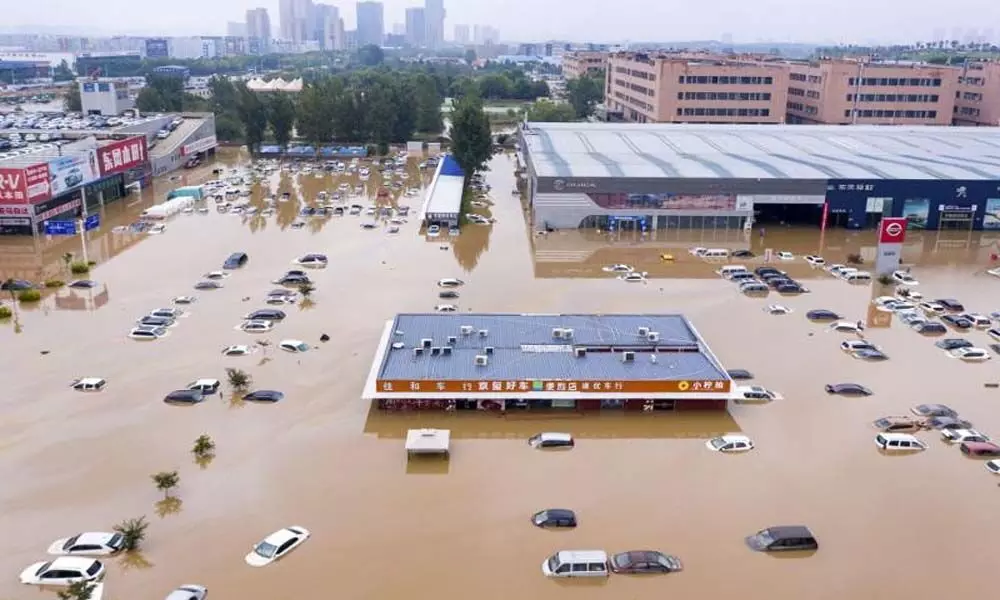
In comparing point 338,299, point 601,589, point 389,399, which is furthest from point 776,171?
point 601,589

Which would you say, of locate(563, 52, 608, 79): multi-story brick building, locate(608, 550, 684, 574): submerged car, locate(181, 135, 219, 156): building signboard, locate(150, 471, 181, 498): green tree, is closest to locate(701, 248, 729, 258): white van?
locate(608, 550, 684, 574): submerged car

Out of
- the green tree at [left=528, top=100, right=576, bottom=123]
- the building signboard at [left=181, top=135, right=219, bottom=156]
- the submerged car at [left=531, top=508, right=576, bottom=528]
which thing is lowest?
the submerged car at [left=531, top=508, right=576, bottom=528]

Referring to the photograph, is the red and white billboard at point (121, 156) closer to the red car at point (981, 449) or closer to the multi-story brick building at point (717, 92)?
the multi-story brick building at point (717, 92)

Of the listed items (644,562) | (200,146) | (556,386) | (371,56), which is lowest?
(644,562)

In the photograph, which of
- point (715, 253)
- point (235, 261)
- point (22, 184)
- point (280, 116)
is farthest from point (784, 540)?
point (280, 116)

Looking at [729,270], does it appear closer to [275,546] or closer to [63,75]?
[275,546]

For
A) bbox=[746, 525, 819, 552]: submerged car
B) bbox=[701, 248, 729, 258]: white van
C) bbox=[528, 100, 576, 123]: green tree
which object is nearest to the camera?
bbox=[746, 525, 819, 552]: submerged car

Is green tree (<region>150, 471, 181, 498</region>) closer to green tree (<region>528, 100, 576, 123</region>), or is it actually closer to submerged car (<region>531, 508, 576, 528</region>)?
submerged car (<region>531, 508, 576, 528</region>)
